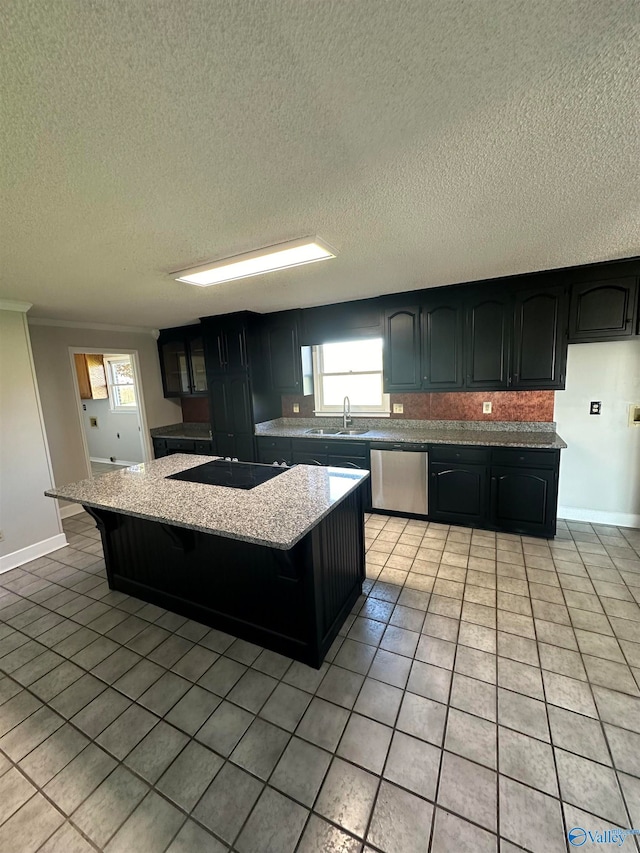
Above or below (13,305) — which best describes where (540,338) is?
below

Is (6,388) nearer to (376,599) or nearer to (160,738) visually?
(160,738)

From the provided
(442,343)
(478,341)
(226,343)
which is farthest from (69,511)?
(478,341)

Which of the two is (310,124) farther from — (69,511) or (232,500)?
(69,511)

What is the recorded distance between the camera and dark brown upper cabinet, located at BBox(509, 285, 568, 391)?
2.94m

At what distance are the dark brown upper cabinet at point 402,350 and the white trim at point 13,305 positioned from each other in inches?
132

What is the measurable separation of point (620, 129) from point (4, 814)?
328 cm

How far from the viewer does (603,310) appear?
280 centimetres

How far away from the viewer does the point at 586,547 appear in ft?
9.62

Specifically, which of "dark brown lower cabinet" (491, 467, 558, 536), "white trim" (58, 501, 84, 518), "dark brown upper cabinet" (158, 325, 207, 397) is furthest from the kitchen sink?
"white trim" (58, 501, 84, 518)

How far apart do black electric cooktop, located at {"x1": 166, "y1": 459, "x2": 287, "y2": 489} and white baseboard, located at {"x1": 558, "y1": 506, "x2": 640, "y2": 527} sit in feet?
9.69

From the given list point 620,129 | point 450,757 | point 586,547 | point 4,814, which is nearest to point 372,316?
point 620,129

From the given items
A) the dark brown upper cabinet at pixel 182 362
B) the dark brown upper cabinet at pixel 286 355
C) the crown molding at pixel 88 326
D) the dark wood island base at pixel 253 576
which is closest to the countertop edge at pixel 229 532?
the dark wood island base at pixel 253 576

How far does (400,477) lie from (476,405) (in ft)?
3.61

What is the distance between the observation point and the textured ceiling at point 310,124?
77 cm
